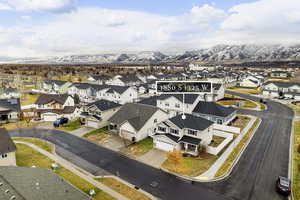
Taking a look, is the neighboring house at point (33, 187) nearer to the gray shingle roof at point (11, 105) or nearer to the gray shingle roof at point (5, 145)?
the gray shingle roof at point (5, 145)

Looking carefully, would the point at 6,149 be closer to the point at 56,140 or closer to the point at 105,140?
the point at 56,140

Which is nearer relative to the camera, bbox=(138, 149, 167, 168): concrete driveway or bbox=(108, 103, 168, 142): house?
bbox=(138, 149, 167, 168): concrete driveway

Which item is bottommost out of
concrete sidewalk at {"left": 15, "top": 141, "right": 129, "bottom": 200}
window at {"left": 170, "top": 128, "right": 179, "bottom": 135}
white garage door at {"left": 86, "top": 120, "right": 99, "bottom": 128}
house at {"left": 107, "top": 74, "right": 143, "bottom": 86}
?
concrete sidewalk at {"left": 15, "top": 141, "right": 129, "bottom": 200}

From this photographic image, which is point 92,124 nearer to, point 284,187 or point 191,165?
point 191,165

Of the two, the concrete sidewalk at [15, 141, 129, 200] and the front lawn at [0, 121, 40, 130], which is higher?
the front lawn at [0, 121, 40, 130]

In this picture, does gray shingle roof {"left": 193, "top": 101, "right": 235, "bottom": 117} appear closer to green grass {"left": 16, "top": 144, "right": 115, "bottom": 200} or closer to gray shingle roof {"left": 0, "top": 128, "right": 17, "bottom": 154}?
green grass {"left": 16, "top": 144, "right": 115, "bottom": 200}

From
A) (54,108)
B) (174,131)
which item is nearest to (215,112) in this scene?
(174,131)

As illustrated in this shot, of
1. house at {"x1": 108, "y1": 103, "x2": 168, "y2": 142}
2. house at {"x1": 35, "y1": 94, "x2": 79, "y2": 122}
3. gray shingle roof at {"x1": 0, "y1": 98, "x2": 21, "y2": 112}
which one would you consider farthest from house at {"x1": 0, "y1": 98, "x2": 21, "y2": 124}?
house at {"x1": 108, "y1": 103, "x2": 168, "y2": 142}
